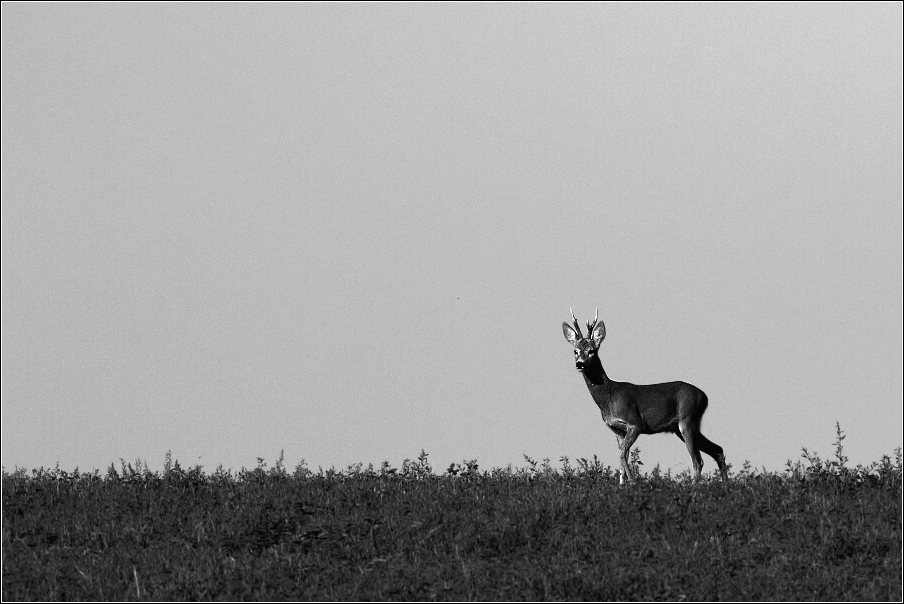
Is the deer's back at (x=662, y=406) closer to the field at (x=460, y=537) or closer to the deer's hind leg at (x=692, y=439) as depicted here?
the deer's hind leg at (x=692, y=439)

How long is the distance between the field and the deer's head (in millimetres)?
2595

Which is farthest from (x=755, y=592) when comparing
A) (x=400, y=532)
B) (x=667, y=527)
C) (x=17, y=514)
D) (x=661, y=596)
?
(x=17, y=514)

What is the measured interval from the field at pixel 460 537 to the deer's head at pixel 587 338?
102 inches

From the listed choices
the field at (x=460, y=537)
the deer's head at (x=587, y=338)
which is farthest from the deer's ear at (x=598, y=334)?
the field at (x=460, y=537)

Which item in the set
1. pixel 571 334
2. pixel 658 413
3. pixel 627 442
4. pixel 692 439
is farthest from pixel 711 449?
pixel 571 334

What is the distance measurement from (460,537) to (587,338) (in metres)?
→ 5.89

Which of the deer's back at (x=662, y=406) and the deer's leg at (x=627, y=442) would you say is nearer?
the deer's leg at (x=627, y=442)

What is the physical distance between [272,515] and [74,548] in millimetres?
2117

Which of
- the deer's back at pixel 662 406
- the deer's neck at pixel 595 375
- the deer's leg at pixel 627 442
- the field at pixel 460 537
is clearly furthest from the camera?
the deer's neck at pixel 595 375

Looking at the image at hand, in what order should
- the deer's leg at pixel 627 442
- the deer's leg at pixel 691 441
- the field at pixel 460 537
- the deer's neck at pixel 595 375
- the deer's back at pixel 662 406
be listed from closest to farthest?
1. the field at pixel 460 537
2. the deer's leg at pixel 627 442
3. the deer's leg at pixel 691 441
4. the deer's back at pixel 662 406
5. the deer's neck at pixel 595 375

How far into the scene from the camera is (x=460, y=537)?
13.3 metres

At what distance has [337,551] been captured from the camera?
13.1 meters

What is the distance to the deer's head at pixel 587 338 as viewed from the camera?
1836 centimetres

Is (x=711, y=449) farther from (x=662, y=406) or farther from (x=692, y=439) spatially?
(x=662, y=406)
